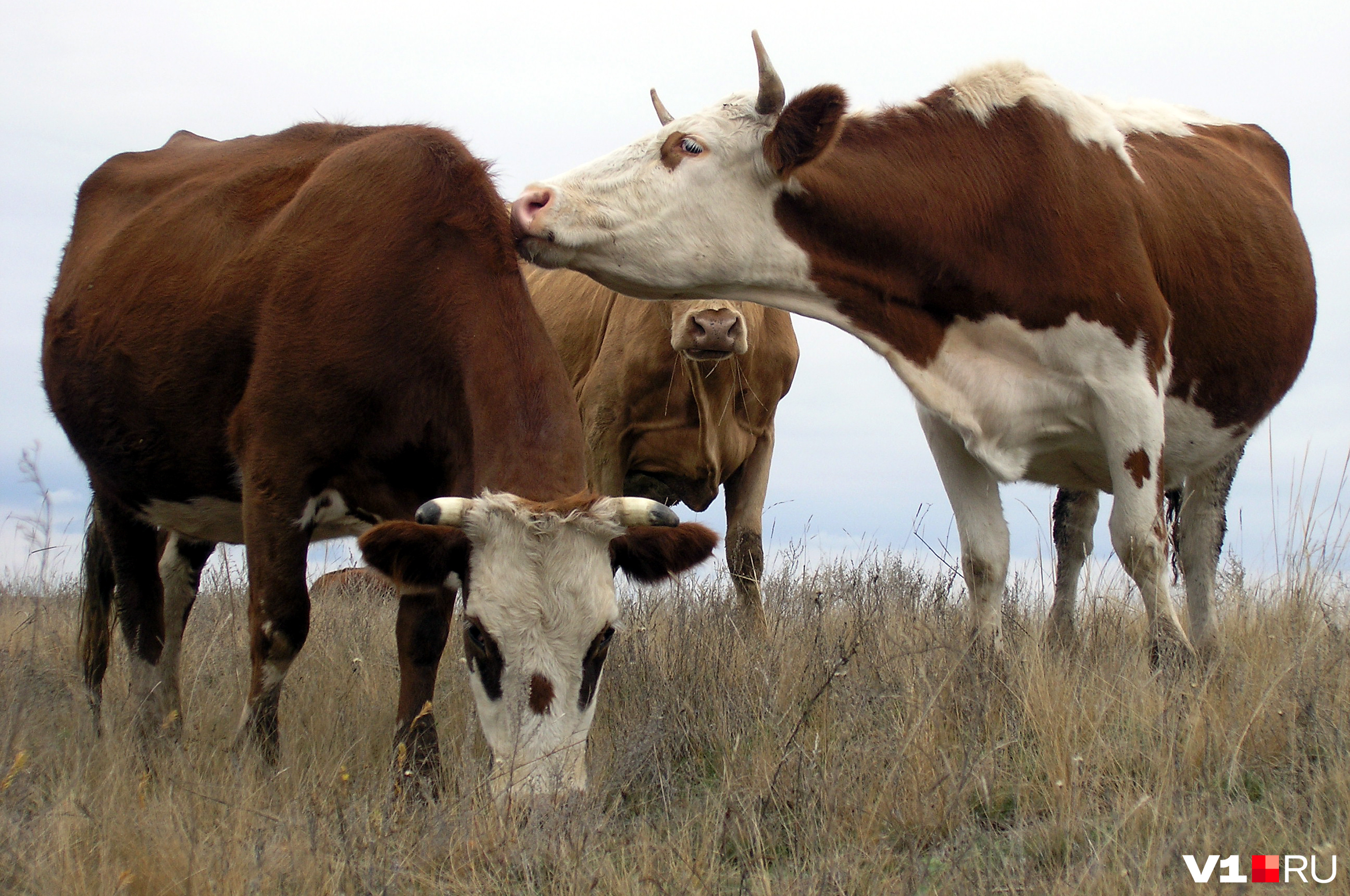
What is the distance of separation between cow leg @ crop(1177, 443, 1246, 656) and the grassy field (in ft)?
0.84

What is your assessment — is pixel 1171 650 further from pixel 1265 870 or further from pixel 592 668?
pixel 592 668

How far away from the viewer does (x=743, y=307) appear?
6.88m

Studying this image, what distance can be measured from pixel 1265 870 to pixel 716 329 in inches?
141

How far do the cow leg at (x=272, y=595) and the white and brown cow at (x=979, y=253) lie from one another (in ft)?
4.27

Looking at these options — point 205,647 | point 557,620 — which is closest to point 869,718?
point 557,620

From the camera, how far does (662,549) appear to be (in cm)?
395

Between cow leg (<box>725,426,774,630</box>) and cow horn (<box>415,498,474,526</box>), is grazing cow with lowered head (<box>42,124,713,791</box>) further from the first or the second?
cow leg (<box>725,426,774,630</box>)

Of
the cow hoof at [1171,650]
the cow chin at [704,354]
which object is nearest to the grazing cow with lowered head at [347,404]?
the cow chin at [704,354]

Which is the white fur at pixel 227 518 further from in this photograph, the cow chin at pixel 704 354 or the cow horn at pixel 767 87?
the cow horn at pixel 767 87

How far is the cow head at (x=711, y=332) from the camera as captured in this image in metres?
5.96

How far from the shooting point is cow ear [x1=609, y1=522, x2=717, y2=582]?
3.94m

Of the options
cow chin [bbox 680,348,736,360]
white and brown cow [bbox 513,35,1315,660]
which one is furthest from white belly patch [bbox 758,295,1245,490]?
cow chin [bbox 680,348,736,360]

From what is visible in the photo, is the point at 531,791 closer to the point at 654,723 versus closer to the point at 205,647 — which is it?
the point at 654,723

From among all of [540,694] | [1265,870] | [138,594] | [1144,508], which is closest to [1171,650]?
[1144,508]
